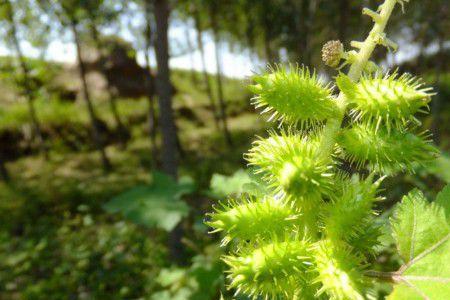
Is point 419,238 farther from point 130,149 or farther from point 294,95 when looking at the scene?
point 130,149

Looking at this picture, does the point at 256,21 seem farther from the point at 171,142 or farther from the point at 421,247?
the point at 421,247

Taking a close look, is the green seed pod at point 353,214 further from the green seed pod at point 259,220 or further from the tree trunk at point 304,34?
the tree trunk at point 304,34

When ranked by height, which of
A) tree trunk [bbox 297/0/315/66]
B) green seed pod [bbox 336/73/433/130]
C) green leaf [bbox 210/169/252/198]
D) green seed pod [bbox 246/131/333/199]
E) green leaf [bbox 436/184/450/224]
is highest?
tree trunk [bbox 297/0/315/66]

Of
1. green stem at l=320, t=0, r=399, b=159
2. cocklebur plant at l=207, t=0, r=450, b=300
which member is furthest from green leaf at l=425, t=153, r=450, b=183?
green stem at l=320, t=0, r=399, b=159

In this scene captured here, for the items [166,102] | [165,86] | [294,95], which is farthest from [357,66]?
[166,102]

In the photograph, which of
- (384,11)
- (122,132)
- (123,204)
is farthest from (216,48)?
(384,11)

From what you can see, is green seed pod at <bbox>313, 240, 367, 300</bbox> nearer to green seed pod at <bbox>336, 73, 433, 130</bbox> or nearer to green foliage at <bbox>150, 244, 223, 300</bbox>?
green seed pod at <bbox>336, 73, 433, 130</bbox>

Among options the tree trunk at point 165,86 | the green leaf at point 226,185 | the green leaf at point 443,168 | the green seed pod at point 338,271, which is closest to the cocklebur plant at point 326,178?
the green seed pod at point 338,271
